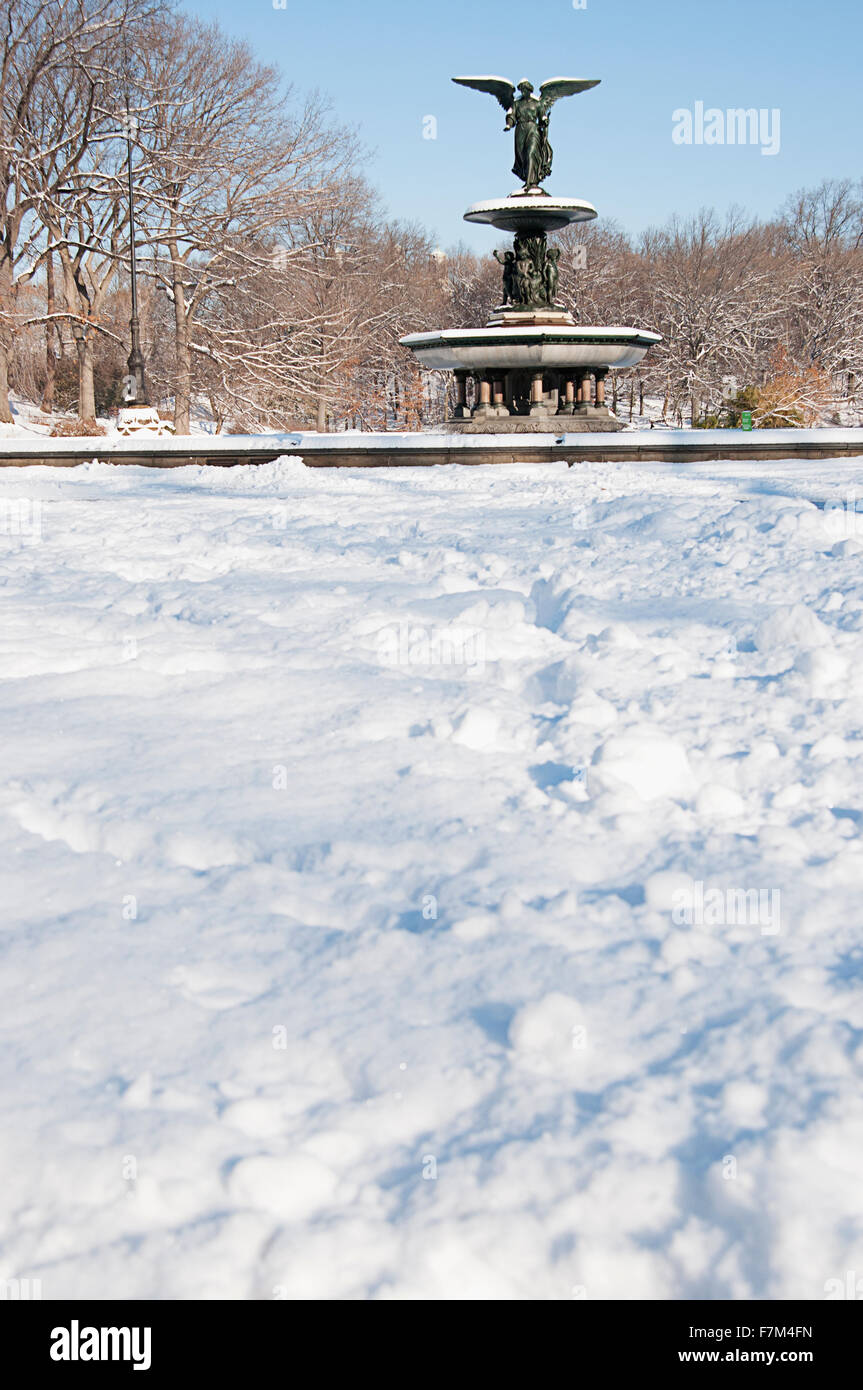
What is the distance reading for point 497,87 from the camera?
73.2 feet

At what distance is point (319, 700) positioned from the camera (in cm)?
451

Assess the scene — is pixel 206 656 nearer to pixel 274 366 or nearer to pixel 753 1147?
pixel 753 1147

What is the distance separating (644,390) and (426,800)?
52.3 m

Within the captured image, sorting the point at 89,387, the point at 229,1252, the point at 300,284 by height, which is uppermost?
the point at 300,284

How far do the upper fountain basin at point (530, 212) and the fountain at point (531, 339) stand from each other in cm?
2

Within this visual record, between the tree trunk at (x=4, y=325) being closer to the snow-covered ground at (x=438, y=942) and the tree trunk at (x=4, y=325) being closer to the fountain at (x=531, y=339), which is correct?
the fountain at (x=531, y=339)

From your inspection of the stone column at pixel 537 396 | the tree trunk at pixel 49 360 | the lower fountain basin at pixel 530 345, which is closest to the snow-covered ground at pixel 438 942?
the lower fountain basin at pixel 530 345

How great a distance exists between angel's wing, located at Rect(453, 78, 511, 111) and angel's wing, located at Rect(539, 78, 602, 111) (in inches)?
5.8

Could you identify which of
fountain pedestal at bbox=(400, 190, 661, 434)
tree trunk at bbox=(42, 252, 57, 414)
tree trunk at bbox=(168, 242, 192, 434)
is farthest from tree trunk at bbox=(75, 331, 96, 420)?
fountain pedestal at bbox=(400, 190, 661, 434)

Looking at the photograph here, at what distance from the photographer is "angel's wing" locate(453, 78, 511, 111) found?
21.9 metres

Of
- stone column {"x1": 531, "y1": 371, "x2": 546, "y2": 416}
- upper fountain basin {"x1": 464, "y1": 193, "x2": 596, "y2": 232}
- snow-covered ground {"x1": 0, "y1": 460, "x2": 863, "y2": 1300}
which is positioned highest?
upper fountain basin {"x1": 464, "y1": 193, "x2": 596, "y2": 232}

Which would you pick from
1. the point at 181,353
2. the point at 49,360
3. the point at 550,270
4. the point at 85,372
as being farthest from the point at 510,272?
the point at 49,360

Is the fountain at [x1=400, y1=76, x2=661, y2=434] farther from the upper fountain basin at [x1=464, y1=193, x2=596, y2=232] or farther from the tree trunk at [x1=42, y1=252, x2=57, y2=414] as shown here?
the tree trunk at [x1=42, y1=252, x2=57, y2=414]

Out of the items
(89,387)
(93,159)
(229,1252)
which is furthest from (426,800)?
(93,159)
